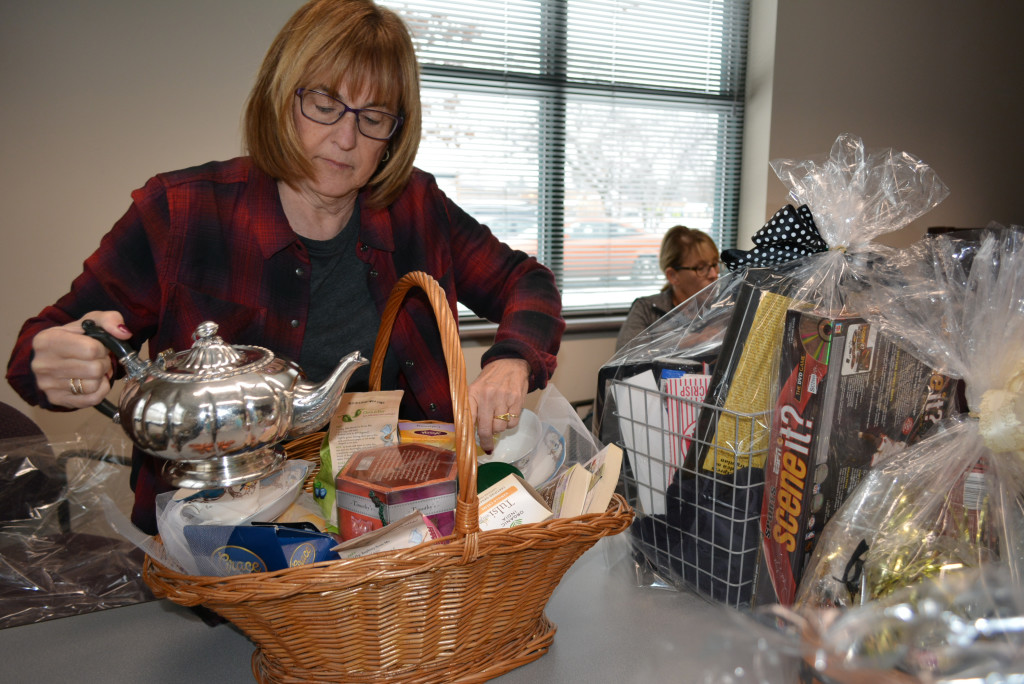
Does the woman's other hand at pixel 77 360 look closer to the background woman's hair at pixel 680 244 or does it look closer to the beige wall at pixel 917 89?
the background woman's hair at pixel 680 244

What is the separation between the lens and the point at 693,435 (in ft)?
2.38

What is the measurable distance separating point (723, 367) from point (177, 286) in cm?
80

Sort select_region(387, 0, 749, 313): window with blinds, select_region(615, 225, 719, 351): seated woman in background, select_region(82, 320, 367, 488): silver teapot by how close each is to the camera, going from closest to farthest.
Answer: select_region(82, 320, 367, 488): silver teapot
select_region(615, 225, 719, 351): seated woman in background
select_region(387, 0, 749, 313): window with blinds

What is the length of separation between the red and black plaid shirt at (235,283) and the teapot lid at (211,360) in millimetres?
430

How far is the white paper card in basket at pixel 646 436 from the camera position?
0.76 m

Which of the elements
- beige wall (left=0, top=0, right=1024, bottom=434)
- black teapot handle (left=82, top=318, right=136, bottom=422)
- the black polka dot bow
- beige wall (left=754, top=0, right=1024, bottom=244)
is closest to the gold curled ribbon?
the black polka dot bow

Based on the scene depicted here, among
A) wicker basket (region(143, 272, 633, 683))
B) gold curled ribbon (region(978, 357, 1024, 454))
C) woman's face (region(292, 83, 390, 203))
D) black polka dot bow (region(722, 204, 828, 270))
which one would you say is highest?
woman's face (region(292, 83, 390, 203))

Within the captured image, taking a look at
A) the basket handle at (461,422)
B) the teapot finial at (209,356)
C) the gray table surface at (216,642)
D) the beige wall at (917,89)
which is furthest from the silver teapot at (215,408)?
the beige wall at (917,89)

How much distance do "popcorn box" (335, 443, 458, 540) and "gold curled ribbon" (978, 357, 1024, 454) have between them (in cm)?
49

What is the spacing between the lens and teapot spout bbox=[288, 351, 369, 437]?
0.60m

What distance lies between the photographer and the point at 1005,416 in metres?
0.62

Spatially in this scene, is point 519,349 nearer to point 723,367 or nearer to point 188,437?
point 723,367

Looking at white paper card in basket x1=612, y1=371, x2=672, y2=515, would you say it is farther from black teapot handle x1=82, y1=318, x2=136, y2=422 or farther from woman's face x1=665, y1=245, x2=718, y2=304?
woman's face x1=665, y1=245, x2=718, y2=304

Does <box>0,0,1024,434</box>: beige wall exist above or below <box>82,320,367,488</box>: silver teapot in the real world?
above
